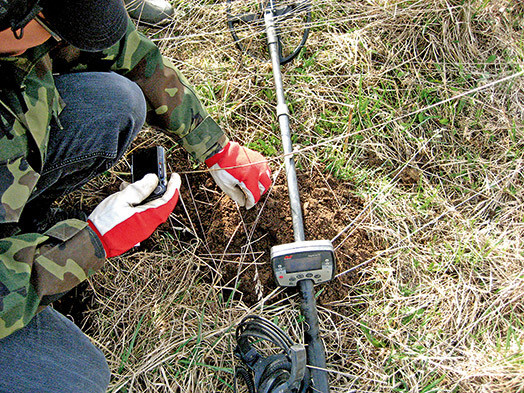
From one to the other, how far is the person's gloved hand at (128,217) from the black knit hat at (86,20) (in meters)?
0.56

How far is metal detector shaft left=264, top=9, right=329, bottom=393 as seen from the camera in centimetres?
156

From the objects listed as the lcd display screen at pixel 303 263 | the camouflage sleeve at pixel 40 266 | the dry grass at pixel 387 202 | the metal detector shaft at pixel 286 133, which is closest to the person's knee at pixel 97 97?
the camouflage sleeve at pixel 40 266

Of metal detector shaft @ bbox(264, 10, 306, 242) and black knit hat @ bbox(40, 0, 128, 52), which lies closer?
black knit hat @ bbox(40, 0, 128, 52)

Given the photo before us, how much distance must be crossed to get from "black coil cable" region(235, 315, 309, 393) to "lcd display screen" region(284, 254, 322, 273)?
0.22m

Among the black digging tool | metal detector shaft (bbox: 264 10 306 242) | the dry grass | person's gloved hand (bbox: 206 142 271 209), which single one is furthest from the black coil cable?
person's gloved hand (bbox: 206 142 271 209)

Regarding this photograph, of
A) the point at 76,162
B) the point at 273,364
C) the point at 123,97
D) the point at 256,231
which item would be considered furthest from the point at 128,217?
the point at 273,364

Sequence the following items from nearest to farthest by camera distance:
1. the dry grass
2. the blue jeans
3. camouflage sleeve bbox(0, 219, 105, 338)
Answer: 1. camouflage sleeve bbox(0, 219, 105, 338)
2. the blue jeans
3. the dry grass

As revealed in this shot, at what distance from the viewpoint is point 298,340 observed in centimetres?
177

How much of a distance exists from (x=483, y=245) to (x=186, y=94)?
1.43 metres

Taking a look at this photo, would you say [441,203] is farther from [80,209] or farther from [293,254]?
[80,209]

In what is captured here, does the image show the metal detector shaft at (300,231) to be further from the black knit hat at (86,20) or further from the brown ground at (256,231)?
the black knit hat at (86,20)

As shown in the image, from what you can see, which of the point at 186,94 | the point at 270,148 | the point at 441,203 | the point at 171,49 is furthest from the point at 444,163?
the point at 171,49

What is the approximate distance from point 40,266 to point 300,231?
36.7 inches

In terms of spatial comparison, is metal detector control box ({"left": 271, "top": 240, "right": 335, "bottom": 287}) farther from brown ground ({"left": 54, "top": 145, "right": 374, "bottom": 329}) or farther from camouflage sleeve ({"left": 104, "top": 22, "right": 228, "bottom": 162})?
camouflage sleeve ({"left": 104, "top": 22, "right": 228, "bottom": 162})
